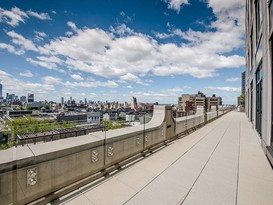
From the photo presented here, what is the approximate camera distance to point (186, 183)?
12.8ft

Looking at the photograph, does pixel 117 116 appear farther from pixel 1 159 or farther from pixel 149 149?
pixel 1 159

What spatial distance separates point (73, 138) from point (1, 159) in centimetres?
167

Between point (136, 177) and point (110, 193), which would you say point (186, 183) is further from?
point (110, 193)

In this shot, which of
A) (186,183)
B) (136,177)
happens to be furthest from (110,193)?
(186,183)

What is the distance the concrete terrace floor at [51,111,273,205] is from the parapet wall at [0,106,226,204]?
379 millimetres

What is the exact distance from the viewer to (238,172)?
464 cm

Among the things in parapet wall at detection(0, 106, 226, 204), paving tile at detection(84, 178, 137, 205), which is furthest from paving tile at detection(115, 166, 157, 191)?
parapet wall at detection(0, 106, 226, 204)

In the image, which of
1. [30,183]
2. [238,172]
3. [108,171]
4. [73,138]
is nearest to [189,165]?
[238,172]

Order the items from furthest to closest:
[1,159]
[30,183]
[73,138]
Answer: [73,138]
[30,183]
[1,159]

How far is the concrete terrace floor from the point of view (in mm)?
3248

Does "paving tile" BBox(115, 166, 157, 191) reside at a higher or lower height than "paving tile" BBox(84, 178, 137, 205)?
higher

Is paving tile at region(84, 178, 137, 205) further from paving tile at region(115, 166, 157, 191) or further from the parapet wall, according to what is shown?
the parapet wall

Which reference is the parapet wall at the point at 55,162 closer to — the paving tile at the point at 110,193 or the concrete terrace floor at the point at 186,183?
the concrete terrace floor at the point at 186,183

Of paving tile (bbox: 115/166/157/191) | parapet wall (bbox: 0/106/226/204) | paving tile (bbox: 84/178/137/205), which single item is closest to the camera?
parapet wall (bbox: 0/106/226/204)
